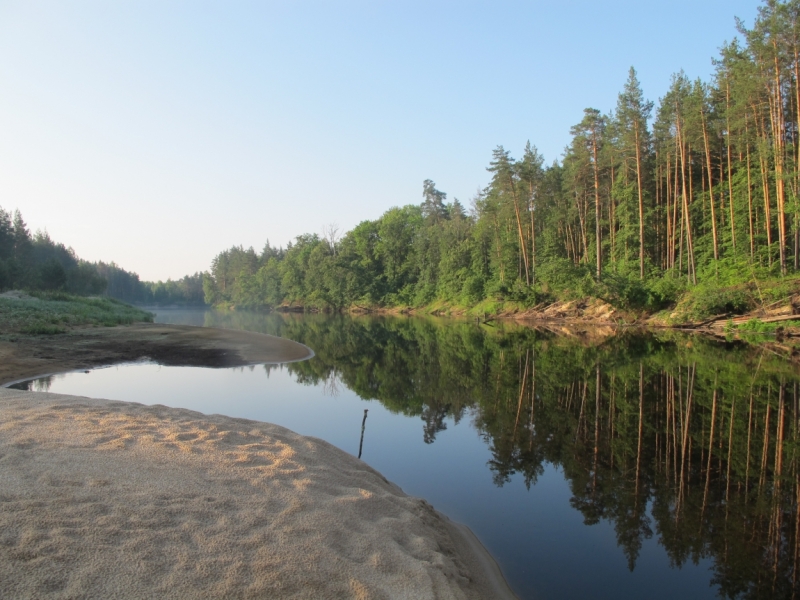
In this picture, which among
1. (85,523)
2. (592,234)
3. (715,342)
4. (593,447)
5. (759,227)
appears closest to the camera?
(85,523)

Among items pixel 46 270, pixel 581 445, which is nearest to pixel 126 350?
pixel 581 445

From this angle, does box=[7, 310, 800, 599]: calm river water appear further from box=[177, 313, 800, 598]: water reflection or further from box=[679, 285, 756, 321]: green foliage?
box=[679, 285, 756, 321]: green foliage

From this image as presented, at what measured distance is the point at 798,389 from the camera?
1480 centimetres

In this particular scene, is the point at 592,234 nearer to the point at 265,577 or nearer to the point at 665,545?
the point at 665,545

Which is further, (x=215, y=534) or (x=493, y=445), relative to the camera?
(x=493, y=445)

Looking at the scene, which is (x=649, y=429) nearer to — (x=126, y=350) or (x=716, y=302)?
(x=716, y=302)

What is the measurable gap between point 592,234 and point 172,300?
165 metres

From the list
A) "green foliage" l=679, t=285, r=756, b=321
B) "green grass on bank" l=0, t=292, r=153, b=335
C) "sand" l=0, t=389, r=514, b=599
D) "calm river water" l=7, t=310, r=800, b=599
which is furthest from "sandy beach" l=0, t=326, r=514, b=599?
"green foliage" l=679, t=285, r=756, b=321

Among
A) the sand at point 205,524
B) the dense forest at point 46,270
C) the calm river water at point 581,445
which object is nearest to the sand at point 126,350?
the calm river water at point 581,445

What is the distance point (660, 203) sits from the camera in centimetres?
4747

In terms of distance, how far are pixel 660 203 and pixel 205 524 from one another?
52058 mm

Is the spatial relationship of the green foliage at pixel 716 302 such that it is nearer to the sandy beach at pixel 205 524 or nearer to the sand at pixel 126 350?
the sand at pixel 126 350

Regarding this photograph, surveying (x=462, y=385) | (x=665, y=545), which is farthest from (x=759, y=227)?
(x=665, y=545)

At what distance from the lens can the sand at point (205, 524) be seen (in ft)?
12.7
